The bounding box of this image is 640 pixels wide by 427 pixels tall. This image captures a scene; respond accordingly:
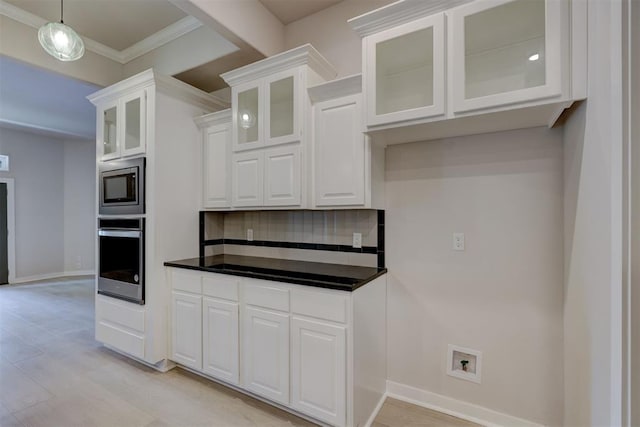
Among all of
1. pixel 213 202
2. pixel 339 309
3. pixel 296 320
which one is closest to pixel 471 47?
pixel 339 309

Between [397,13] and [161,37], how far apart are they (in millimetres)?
2299

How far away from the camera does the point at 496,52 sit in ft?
5.30

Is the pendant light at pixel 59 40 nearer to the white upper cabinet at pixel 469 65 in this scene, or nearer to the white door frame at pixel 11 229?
the white upper cabinet at pixel 469 65

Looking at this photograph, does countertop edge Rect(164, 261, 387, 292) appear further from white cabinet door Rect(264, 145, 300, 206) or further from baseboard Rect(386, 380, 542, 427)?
baseboard Rect(386, 380, 542, 427)

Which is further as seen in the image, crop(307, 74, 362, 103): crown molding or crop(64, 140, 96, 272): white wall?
crop(64, 140, 96, 272): white wall

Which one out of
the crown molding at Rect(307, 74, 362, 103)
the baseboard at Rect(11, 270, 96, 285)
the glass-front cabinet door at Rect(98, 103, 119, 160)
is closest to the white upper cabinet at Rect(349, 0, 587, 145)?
the crown molding at Rect(307, 74, 362, 103)

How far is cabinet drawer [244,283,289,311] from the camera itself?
6.44 feet

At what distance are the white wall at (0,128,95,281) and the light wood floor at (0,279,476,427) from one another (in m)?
3.47

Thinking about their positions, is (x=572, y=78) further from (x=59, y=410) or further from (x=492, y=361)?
(x=59, y=410)

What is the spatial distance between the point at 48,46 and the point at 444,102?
2.31m

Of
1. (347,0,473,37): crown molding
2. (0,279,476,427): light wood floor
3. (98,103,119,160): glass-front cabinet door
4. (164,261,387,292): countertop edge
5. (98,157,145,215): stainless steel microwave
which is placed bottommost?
(0,279,476,427): light wood floor

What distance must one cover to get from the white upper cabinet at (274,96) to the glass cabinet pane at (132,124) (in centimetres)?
88

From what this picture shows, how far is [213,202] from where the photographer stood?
2.72m

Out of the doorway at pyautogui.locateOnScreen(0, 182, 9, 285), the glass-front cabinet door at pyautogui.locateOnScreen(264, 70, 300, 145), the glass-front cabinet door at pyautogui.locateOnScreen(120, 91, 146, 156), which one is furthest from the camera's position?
the doorway at pyautogui.locateOnScreen(0, 182, 9, 285)
